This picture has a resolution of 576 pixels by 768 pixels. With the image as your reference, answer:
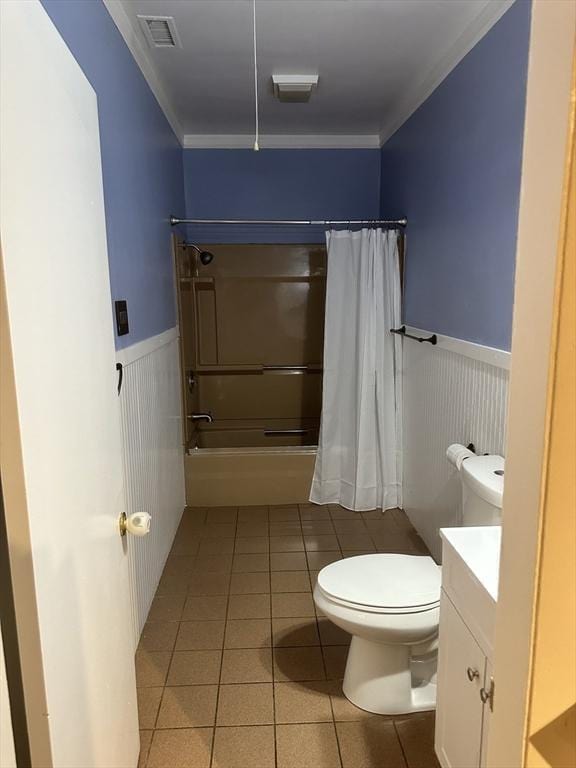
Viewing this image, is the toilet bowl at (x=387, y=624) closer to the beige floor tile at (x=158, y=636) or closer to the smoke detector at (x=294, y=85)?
the beige floor tile at (x=158, y=636)

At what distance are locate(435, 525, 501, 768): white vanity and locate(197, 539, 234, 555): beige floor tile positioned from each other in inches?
→ 63.4

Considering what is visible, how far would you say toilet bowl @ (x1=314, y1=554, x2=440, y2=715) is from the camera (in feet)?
5.53

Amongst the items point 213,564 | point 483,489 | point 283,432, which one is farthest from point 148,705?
point 283,432

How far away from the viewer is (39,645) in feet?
2.74

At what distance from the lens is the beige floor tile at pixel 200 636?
7.08ft

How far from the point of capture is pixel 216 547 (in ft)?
9.78

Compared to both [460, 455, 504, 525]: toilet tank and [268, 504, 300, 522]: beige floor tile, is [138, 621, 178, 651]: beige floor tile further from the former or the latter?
[460, 455, 504, 525]: toilet tank

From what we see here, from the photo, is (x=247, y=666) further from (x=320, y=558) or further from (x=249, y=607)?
(x=320, y=558)

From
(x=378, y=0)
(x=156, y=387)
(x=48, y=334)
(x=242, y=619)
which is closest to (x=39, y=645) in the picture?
(x=48, y=334)

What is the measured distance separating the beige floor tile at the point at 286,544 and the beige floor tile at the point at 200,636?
68 centimetres

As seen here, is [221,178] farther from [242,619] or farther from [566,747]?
[566,747]

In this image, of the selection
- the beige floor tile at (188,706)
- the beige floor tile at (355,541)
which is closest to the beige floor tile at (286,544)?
the beige floor tile at (355,541)

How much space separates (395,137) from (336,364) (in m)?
1.49

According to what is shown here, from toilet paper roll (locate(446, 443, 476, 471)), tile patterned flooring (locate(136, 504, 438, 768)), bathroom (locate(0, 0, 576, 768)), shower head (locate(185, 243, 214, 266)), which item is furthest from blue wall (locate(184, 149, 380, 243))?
toilet paper roll (locate(446, 443, 476, 471))
